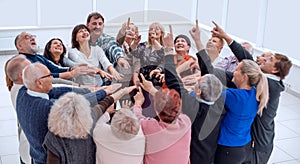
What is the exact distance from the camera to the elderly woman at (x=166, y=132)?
2396 millimetres

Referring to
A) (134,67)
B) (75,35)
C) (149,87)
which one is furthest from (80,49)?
(149,87)

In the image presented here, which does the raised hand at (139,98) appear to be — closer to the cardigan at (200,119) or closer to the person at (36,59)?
the cardigan at (200,119)

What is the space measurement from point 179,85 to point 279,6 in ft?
15.5

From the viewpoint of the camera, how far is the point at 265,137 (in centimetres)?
309

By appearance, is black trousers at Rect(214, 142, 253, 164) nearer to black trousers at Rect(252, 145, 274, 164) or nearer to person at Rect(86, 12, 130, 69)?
black trousers at Rect(252, 145, 274, 164)

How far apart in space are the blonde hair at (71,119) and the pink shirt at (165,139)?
34 centimetres

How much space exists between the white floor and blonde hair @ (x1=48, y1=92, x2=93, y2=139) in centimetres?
195

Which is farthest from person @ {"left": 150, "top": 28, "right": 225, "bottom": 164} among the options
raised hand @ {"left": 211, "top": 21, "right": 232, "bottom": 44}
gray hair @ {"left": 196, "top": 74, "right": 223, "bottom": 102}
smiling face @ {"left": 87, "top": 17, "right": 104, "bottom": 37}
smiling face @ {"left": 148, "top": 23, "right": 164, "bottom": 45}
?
smiling face @ {"left": 87, "top": 17, "right": 104, "bottom": 37}

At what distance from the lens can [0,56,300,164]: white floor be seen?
427cm

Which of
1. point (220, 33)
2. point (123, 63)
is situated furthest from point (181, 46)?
point (123, 63)

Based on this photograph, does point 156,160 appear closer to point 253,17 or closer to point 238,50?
point 238,50

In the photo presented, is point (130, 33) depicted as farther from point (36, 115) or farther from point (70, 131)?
point (70, 131)

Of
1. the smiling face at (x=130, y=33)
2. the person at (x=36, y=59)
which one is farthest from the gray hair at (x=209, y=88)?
the smiling face at (x=130, y=33)

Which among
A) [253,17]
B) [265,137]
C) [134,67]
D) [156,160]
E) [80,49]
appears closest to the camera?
[156,160]
